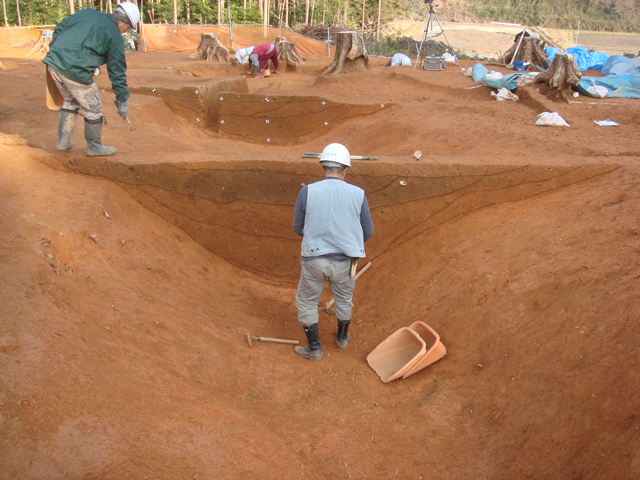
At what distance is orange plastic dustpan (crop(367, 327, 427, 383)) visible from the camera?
339 cm

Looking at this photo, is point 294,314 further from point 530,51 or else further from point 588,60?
point 588,60

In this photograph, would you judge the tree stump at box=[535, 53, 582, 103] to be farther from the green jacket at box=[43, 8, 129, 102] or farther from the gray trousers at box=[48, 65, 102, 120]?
the gray trousers at box=[48, 65, 102, 120]

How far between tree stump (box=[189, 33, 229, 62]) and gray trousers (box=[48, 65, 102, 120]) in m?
12.0

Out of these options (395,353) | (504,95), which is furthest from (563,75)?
(395,353)

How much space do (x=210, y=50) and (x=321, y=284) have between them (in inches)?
565

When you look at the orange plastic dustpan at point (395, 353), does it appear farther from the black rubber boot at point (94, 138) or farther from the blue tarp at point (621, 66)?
the blue tarp at point (621, 66)

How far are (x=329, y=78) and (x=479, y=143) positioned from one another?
6.80 meters

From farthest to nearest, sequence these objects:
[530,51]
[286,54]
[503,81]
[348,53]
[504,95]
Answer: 1. [286,54]
2. [530,51]
3. [348,53]
4. [503,81]
5. [504,95]

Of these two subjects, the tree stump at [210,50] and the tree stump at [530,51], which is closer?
the tree stump at [530,51]

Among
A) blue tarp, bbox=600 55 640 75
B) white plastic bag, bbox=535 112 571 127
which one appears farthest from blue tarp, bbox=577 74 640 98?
white plastic bag, bbox=535 112 571 127

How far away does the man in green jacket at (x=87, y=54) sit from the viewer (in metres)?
4.06

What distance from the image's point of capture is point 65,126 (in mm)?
4488

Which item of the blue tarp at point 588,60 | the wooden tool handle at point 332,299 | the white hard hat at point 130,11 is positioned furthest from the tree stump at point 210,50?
the wooden tool handle at point 332,299

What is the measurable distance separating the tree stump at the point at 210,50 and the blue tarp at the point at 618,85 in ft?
36.8
